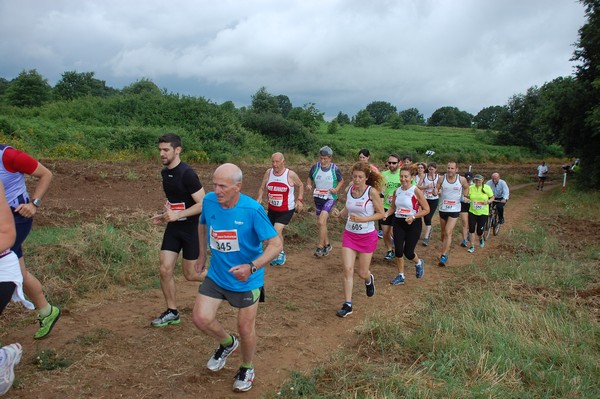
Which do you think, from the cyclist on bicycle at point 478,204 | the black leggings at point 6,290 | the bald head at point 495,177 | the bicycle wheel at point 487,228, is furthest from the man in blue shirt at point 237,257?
the bald head at point 495,177

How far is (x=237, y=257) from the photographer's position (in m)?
4.19

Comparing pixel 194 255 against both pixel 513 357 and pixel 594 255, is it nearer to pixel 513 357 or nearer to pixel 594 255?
pixel 513 357

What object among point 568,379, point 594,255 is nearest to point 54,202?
point 568,379

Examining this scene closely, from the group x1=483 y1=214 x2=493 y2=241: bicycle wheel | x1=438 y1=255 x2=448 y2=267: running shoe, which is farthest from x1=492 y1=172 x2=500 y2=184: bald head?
x1=438 y1=255 x2=448 y2=267: running shoe

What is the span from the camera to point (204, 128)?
2511 cm

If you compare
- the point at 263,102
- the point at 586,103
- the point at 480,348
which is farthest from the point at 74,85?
the point at 480,348

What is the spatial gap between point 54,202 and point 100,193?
1.76 meters

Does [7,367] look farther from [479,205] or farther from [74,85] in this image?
[74,85]

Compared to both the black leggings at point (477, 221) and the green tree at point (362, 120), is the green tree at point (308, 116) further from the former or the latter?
the green tree at point (362, 120)

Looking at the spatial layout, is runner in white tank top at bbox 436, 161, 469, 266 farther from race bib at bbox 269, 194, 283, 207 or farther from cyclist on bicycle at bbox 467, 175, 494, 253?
race bib at bbox 269, 194, 283, 207

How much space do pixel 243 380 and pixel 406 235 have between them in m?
4.39

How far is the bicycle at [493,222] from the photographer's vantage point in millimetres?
12473

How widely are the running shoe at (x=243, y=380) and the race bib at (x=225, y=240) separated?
113 cm

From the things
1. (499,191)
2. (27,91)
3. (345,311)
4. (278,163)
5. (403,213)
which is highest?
(27,91)
